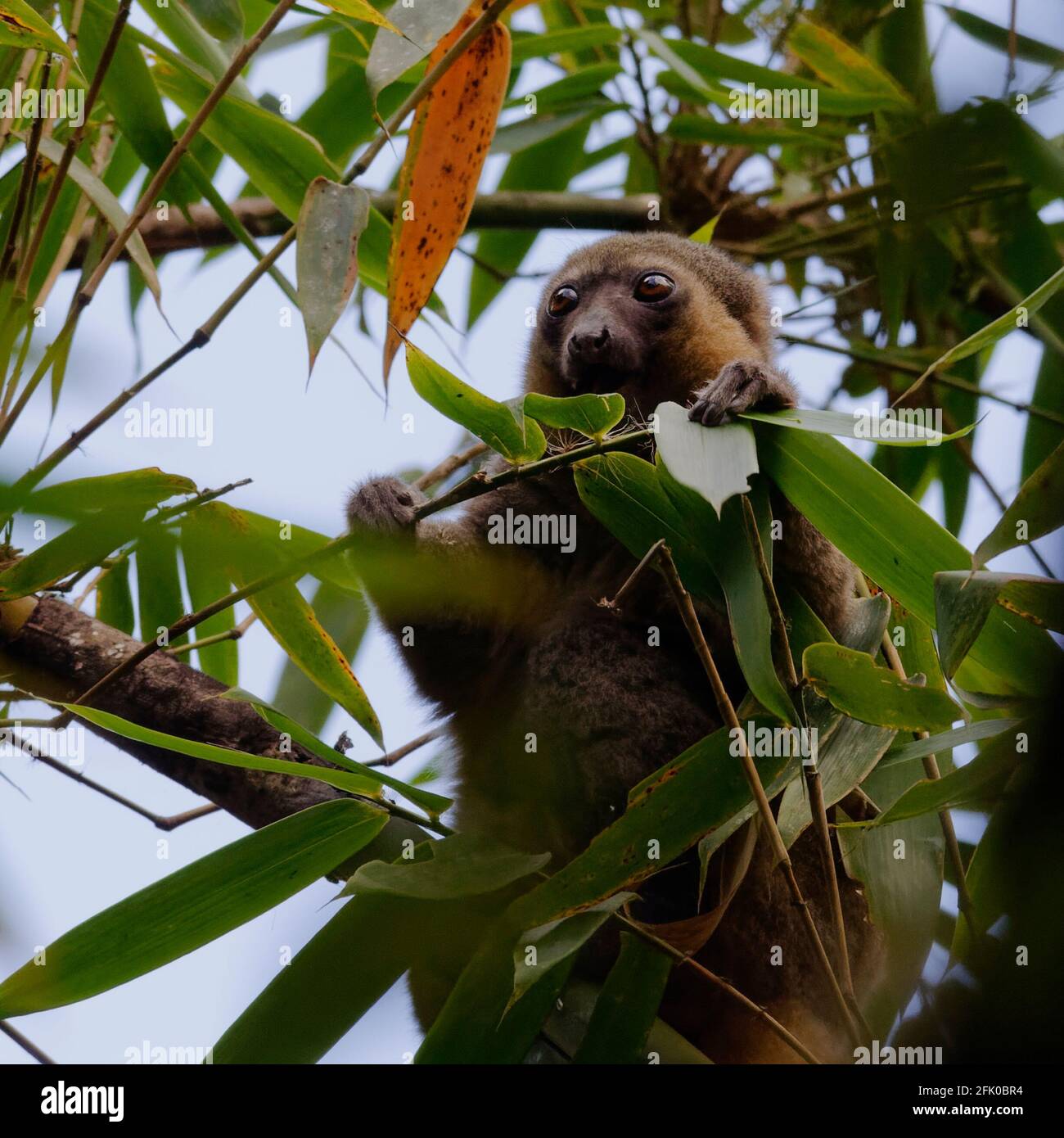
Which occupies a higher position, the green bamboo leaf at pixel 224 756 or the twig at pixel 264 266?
the twig at pixel 264 266

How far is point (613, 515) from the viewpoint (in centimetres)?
276

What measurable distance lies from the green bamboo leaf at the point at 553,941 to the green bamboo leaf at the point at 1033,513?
3.27 feet

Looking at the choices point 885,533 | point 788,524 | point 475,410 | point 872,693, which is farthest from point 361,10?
point 872,693

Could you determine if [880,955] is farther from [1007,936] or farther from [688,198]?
[688,198]

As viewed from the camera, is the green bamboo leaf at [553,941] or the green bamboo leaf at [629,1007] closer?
the green bamboo leaf at [553,941]

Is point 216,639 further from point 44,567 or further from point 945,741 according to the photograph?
point 945,741

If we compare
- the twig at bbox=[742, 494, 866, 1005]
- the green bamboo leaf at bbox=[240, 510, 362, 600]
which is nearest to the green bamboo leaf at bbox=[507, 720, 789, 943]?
the twig at bbox=[742, 494, 866, 1005]

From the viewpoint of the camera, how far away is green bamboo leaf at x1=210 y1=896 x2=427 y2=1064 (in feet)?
9.14

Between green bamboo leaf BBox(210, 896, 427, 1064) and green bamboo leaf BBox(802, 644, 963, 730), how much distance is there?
1172 mm

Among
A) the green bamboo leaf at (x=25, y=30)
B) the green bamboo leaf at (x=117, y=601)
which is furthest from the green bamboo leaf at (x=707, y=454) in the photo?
the green bamboo leaf at (x=117, y=601)

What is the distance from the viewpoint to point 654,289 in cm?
470

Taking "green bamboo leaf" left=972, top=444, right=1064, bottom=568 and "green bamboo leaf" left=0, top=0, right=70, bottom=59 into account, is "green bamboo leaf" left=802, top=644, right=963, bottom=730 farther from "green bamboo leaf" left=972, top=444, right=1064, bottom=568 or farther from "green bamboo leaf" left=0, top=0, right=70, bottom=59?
"green bamboo leaf" left=0, top=0, right=70, bottom=59

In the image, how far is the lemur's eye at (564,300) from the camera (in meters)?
4.88

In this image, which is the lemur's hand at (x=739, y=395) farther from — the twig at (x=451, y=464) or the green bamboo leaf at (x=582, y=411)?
the twig at (x=451, y=464)
